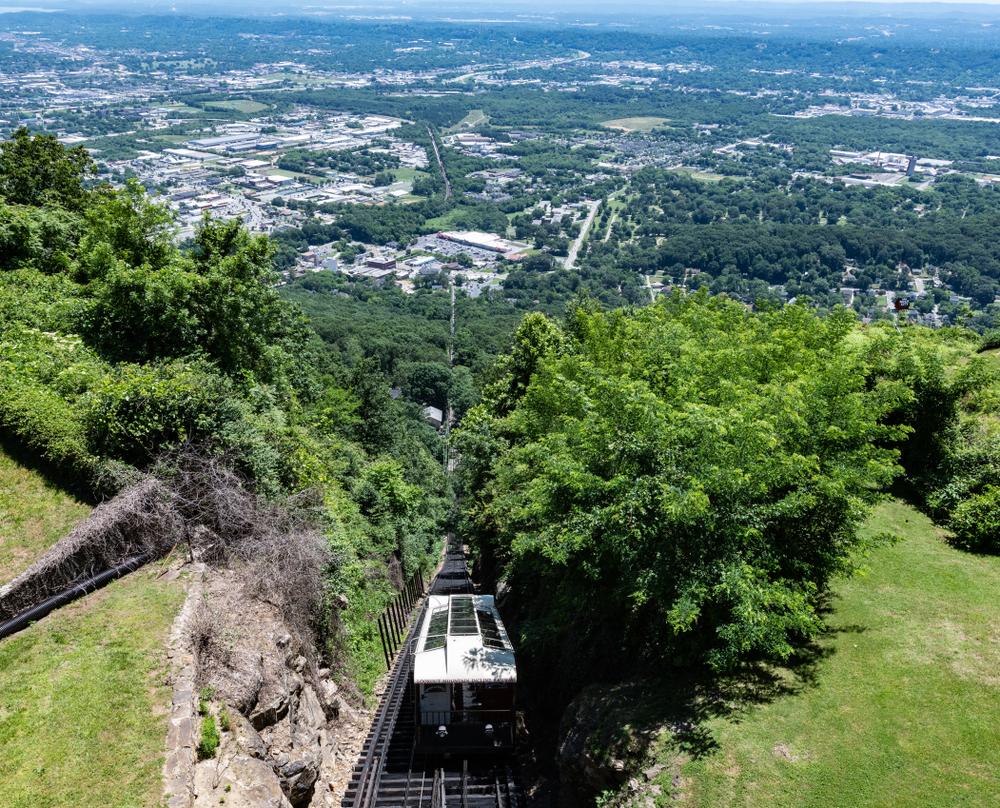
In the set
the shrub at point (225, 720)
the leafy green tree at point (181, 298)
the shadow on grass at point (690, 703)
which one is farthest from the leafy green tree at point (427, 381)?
the shrub at point (225, 720)

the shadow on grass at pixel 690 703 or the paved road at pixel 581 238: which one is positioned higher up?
the shadow on grass at pixel 690 703

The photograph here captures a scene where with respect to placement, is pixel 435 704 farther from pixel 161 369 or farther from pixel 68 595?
pixel 161 369

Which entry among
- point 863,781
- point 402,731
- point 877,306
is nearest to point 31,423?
point 402,731

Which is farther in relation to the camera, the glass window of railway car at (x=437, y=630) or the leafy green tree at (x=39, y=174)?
the leafy green tree at (x=39, y=174)

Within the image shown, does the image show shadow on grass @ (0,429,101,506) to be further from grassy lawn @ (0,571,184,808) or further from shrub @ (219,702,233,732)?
shrub @ (219,702,233,732)

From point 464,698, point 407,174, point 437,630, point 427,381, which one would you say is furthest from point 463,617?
point 407,174

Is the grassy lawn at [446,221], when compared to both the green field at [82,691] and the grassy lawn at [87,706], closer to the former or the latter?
the green field at [82,691]

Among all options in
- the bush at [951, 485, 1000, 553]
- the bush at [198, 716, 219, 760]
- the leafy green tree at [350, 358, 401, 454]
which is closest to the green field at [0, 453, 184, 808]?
the bush at [198, 716, 219, 760]
